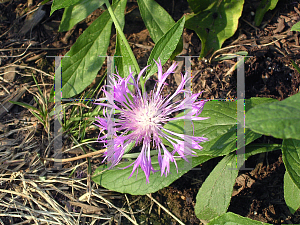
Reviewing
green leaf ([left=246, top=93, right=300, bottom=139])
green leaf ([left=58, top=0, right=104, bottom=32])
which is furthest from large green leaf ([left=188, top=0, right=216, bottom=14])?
green leaf ([left=246, top=93, right=300, bottom=139])

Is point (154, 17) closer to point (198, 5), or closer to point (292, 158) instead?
point (198, 5)

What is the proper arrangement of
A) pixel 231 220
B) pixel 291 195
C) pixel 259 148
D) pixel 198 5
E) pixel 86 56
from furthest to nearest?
1. pixel 198 5
2. pixel 86 56
3. pixel 259 148
4. pixel 291 195
5. pixel 231 220

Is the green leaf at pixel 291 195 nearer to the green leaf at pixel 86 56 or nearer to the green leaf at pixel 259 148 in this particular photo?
the green leaf at pixel 259 148

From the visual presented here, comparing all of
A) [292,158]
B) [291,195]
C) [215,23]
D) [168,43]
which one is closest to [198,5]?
[215,23]

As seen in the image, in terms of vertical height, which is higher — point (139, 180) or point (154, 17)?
point (154, 17)

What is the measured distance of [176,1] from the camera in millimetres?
2387

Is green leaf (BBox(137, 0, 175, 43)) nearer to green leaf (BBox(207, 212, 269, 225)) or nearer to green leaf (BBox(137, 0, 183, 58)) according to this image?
green leaf (BBox(137, 0, 183, 58))

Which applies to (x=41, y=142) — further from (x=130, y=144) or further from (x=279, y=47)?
(x=279, y=47)

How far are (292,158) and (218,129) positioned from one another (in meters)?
0.46

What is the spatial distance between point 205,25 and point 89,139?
135cm

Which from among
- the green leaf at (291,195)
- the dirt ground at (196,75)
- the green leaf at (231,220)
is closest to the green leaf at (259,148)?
the dirt ground at (196,75)

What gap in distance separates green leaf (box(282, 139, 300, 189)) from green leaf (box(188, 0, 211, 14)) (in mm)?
1264

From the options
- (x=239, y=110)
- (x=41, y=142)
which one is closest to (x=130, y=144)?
(x=239, y=110)

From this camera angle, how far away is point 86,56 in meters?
2.05
